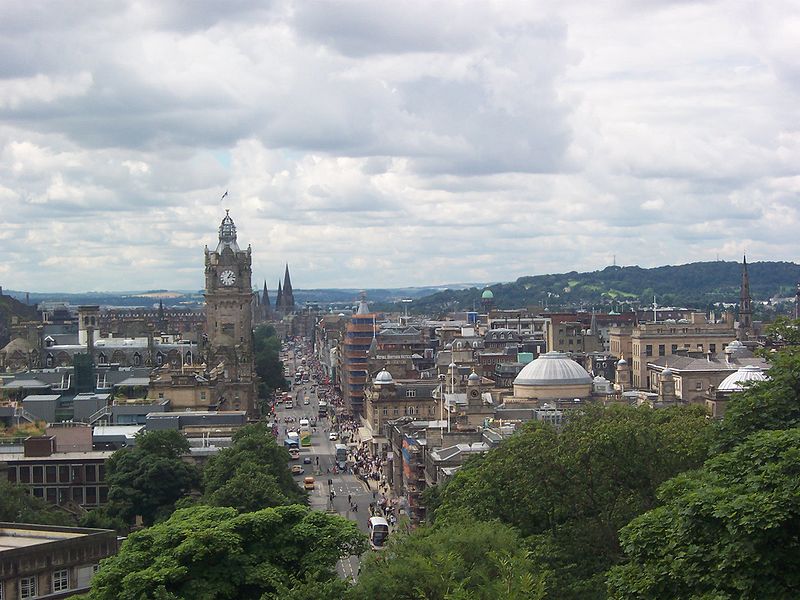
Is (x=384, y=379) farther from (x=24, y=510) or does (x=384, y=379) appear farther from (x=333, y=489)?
(x=24, y=510)

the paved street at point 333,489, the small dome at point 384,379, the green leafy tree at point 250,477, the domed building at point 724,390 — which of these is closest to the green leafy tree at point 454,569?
the green leafy tree at point 250,477

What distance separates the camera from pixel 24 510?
9025 cm

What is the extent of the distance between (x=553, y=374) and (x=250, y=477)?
59.8m

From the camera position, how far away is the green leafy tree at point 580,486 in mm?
64875

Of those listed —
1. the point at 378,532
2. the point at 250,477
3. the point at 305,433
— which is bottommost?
the point at 378,532

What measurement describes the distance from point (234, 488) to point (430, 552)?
37118 mm

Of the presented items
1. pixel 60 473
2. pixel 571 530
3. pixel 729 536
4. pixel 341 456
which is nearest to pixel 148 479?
pixel 60 473

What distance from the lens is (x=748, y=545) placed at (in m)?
40.2

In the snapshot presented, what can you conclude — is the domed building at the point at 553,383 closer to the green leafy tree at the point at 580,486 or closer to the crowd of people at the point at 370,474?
the crowd of people at the point at 370,474

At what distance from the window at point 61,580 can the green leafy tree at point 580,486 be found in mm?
18686

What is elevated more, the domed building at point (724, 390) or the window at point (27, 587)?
the domed building at point (724, 390)

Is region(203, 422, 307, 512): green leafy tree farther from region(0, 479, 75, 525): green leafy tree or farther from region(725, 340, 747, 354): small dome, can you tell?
region(725, 340, 747, 354): small dome

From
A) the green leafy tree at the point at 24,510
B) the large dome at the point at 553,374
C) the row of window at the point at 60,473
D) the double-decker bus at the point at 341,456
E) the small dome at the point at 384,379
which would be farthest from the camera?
the small dome at the point at 384,379

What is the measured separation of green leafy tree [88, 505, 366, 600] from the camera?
2143 inches
